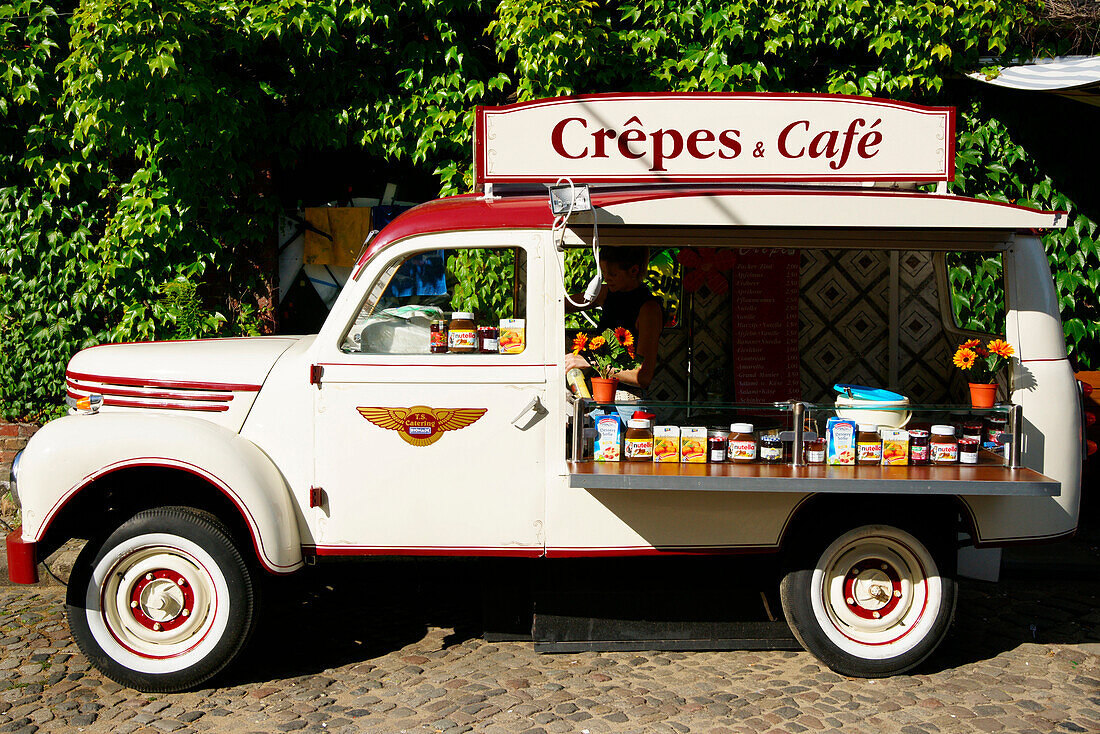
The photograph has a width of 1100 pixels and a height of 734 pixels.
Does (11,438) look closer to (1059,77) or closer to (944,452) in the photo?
(944,452)

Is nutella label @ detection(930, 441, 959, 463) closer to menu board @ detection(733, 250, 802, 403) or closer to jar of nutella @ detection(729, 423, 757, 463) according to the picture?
jar of nutella @ detection(729, 423, 757, 463)

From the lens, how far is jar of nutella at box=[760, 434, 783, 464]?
435 cm

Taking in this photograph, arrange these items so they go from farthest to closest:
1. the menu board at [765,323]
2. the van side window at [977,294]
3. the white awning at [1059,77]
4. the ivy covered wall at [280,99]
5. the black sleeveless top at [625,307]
A: the ivy covered wall at [280,99] → the van side window at [977,294] → the white awning at [1059,77] → the menu board at [765,323] → the black sleeveless top at [625,307]

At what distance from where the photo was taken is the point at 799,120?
14.9ft

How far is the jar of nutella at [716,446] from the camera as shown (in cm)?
436

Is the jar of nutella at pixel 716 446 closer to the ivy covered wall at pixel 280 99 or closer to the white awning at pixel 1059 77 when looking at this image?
the ivy covered wall at pixel 280 99

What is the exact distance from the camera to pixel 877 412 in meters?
4.40

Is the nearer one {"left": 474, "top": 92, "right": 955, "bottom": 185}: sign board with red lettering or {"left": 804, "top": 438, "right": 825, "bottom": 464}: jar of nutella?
{"left": 804, "top": 438, "right": 825, "bottom": 464}: jar of nutella

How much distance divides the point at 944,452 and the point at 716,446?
1030 millimetres

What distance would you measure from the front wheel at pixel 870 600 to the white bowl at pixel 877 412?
0.49 m

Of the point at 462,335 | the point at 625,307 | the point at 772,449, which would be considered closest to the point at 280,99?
the point at 625,307

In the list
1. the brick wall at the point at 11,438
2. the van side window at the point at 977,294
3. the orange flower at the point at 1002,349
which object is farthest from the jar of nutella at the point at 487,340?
the brick wall at the point at 11,438

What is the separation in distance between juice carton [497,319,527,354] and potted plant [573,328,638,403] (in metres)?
0.37

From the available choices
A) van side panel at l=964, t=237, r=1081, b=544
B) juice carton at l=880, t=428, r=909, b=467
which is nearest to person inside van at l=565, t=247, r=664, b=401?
juice carton at l=880, t=428, r=909, b=467
